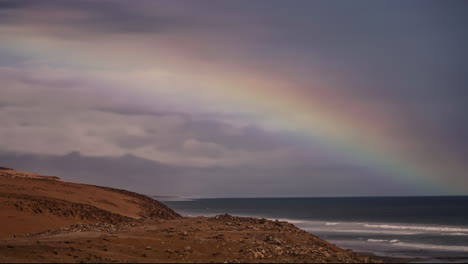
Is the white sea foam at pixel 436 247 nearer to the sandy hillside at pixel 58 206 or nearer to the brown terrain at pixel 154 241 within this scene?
the brown terrain at pixel 154 241

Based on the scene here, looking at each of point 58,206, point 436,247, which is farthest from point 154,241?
point 436,247

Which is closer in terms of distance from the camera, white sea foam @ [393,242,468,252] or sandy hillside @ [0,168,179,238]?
sandy hillside @ [0,168,179,238]

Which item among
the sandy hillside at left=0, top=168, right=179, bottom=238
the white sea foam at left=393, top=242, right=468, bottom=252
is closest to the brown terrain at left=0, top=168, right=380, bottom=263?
the sandy hillside at left=0, top=168, right=179, bottom=238

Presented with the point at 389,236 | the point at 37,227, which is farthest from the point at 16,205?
the point at 389,236

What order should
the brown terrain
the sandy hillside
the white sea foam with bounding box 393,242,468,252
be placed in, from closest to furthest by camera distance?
the brown terrain
the sandy hillside
the white sea foam with bounding box 393,242,468,252

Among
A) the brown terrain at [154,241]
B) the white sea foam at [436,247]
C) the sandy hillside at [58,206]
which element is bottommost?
the white sea foam at [436,247]

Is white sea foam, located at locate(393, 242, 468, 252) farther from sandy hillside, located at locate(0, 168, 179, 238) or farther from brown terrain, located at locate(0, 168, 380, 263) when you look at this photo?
sandy hillside, located at locate(0, 168, 179, 238)

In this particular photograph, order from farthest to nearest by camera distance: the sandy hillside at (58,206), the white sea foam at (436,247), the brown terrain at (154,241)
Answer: the white sea foam at (436,247)
the sandy hillside at (58,206)
the brown terrain at (154,241)

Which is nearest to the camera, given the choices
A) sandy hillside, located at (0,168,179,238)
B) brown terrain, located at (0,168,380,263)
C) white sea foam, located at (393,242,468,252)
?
brown terrain, located at (0,168,380,263)

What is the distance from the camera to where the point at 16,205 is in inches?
1373

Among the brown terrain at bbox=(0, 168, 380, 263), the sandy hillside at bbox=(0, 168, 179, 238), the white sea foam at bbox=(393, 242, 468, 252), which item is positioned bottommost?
the white sea foam at bbox=(393, 242, 468, 252)

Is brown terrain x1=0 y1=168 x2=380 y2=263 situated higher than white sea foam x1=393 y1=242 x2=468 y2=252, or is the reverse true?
brown terrain x1=0 y1=168 x2=380 y2=263

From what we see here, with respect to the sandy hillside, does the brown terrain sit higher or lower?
lower

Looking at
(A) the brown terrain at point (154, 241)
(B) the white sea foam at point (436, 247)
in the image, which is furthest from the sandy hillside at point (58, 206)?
(B) the white sea foam at point (436, 247)
